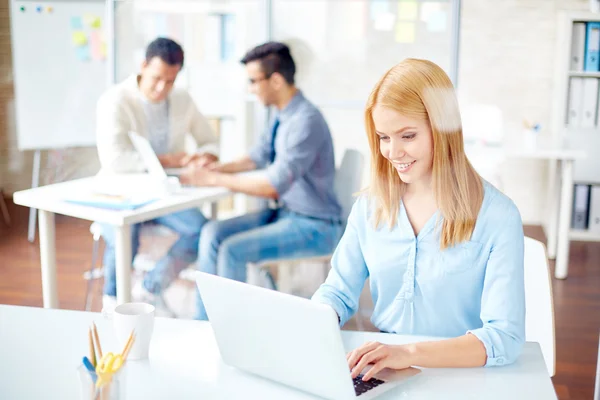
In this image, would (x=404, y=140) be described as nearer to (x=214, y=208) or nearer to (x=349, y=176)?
(x=349, y=176)

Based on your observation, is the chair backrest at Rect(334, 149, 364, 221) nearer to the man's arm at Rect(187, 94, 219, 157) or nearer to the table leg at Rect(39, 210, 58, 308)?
the man's arm at Rect(187, 94, 219, 157)

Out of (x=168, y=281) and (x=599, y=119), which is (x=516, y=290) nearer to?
(x=599, y=119)

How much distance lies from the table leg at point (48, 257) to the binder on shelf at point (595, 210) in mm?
1526

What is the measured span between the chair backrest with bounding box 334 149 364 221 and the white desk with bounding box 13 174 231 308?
0.35 m

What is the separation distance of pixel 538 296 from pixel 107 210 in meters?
1.11

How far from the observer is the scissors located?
84 centimetres

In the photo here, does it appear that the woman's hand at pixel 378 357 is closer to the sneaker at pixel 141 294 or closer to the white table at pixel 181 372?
the white table at pixel 181 372

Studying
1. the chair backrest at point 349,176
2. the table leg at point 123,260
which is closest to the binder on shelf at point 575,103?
the chair backrest at point 349,176

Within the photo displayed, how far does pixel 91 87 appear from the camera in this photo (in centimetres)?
232

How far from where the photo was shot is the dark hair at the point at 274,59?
2293 mm

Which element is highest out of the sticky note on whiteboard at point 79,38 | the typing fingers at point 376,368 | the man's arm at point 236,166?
the sticky note on whiteboard at point 79,38

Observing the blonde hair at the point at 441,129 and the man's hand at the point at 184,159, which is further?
the man's hand at the point at 184,159

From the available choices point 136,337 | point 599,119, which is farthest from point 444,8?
point 136,337

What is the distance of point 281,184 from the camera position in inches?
90.6
